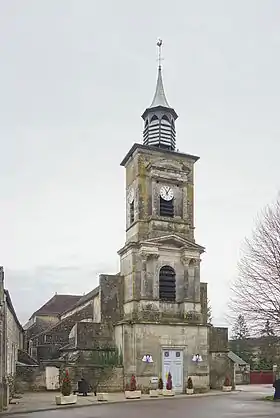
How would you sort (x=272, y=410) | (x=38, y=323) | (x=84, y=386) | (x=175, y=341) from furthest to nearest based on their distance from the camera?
(x=38, y=323) → (x=175, y=341) → (x=84, y=386) → (x=272, y=410)

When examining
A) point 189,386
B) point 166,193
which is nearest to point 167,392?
point 189,386

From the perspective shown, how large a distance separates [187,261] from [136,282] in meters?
3.64

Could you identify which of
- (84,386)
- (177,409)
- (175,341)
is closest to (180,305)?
(175,341)

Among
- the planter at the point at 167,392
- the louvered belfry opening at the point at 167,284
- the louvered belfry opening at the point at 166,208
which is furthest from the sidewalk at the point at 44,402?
the louvered belfry opening at the point at 166,208

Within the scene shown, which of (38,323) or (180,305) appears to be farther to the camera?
(38,323)

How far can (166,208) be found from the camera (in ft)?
124

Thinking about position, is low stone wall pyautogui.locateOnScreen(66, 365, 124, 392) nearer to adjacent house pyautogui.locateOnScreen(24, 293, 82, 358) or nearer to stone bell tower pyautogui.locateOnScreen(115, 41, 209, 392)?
stone bell tower pyautogui.locateOnScreen(115, 41, 209, 392)

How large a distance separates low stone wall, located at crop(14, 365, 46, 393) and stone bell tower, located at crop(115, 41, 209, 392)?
16.3 feet

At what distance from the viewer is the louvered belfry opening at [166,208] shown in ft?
123

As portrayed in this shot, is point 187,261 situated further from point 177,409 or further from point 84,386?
point 177,409

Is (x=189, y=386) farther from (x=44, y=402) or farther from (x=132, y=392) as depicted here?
(x=44, y=402)

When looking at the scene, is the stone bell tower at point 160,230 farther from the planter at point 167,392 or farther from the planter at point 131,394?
the planter at point 131,394

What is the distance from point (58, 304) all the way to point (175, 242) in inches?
1187

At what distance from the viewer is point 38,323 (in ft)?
196
